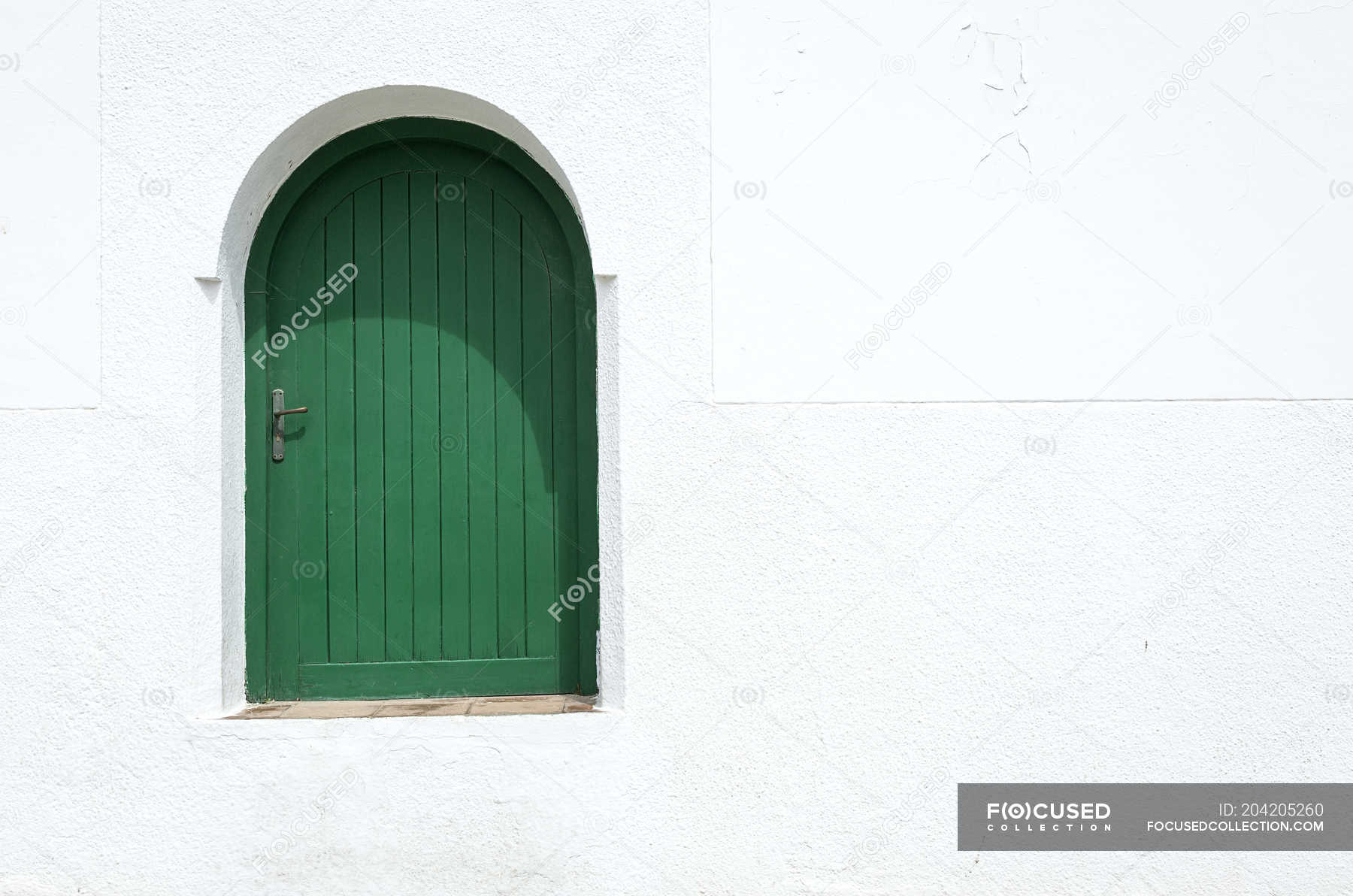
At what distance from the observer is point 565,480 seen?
369cm

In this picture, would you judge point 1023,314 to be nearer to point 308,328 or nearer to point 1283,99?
point 1283,99

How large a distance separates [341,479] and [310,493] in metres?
0.13

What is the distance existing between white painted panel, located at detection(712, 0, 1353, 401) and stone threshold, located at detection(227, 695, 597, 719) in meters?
1.29

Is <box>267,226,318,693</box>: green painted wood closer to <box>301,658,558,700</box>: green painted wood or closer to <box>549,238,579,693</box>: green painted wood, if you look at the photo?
<box>301,658,558,700</box>: green painted wood

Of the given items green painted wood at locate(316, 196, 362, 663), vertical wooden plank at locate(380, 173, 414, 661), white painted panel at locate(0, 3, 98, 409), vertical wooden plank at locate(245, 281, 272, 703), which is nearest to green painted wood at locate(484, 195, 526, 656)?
vertical wooden plank at locate(380, 173, 414, 661)

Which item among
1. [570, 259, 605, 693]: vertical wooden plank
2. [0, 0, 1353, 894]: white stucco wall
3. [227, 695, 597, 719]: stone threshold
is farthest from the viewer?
[570, 259, 605, 693]: vertical wooden plank

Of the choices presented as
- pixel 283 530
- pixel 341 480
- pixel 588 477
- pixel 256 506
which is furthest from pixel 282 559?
pixel 588 477

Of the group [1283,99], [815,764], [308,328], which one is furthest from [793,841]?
[1283,99]

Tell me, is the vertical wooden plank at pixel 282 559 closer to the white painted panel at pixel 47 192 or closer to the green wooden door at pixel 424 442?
the green wooden door at pixel 424 442

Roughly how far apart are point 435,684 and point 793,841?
1427 millimetres

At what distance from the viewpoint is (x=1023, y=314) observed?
339 centimetres

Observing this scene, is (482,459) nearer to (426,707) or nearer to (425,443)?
(425,443)

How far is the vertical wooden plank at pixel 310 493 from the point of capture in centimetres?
367

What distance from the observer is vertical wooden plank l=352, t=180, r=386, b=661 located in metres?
3.67
